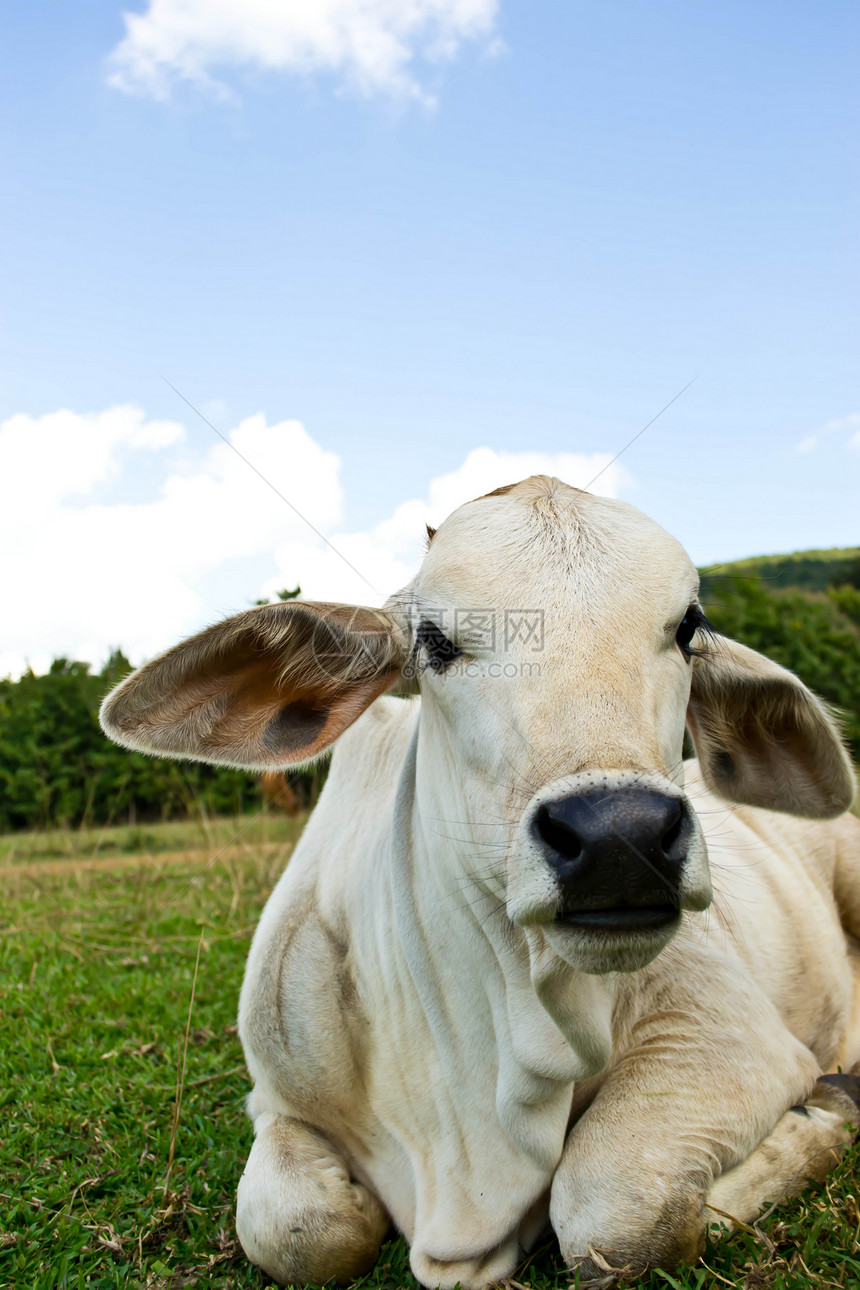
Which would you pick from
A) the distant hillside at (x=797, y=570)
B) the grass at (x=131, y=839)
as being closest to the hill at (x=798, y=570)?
the distant hillside at (x=797, y=570)

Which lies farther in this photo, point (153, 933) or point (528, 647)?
point (153, 933)

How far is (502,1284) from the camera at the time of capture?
8.34 feet

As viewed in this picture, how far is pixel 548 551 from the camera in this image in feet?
8.57

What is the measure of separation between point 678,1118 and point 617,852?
45.6 inches

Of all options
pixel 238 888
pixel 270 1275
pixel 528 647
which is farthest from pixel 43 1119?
pixel 238 888

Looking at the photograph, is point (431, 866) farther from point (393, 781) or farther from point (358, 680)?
point (393, 781)

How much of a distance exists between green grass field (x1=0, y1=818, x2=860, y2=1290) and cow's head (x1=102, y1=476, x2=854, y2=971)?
1050 mm

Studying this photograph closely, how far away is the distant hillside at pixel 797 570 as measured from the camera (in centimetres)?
327

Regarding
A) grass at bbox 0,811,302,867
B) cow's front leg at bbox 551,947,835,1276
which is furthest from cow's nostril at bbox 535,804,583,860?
grass at bbox 0,811,302,867

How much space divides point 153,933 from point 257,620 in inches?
174

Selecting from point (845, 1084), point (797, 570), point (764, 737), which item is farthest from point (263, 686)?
point (797, 570)

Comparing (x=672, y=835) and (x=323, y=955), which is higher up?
(x=672, y=835)

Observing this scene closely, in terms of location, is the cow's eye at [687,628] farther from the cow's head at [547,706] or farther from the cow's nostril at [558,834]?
the cow's nostril at [558,834]

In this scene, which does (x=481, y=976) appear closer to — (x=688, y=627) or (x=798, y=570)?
(x=688, y=627)
